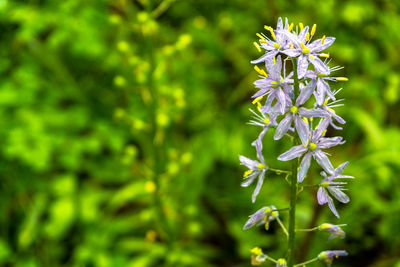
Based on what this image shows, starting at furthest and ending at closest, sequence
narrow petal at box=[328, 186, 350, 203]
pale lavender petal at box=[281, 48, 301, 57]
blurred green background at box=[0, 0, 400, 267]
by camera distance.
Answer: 1. blurred green background at box=[0, 0, 400, 267]
2. narrow petal at box=[328, 186, 350, 203]
3. pale lavender petal at box=[281, 48, 301, 57]

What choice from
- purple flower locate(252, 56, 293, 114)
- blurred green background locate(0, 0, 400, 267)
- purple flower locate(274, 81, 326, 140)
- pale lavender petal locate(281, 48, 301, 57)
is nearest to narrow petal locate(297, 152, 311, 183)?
purple flower locate(274, 81, 326, 140)

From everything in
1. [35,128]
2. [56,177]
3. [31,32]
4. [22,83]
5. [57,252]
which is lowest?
[57,252]

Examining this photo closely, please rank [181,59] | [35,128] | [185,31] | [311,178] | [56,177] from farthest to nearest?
[185,31], [181,59], [56,177], [35,128], [311,178]

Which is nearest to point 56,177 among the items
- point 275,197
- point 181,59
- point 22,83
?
point 22,83

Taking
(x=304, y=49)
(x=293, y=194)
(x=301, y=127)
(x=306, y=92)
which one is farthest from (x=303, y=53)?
(x=293, y=194)

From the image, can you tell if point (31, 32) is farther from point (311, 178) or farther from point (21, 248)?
point (311, 178)

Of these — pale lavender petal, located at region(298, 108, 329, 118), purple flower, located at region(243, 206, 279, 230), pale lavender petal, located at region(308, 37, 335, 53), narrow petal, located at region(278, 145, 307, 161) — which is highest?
pale lavender petal, located at region(308, 37, 335, 53)

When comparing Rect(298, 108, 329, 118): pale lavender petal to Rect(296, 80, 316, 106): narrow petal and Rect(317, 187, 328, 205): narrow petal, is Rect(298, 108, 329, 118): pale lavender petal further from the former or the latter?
Rect(317, 187, 328, 205): narrow petal
